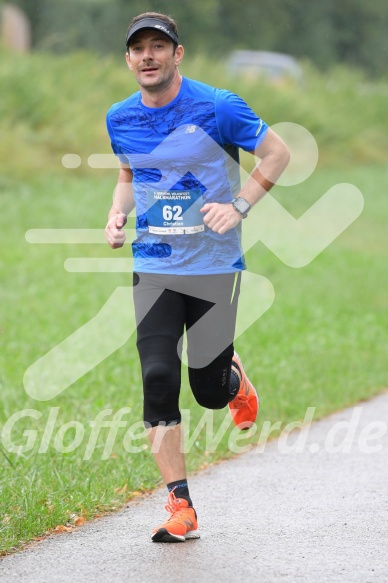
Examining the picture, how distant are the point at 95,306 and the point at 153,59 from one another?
26.6ft

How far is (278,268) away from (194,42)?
36.3 metres

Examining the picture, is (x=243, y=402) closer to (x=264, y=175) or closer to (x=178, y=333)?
(x=178, y=333)

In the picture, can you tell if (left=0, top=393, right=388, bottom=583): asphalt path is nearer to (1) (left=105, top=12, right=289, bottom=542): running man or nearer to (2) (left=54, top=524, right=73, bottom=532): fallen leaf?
(2) (left=54, top=524, right=73, bottom=532): fallen leaf

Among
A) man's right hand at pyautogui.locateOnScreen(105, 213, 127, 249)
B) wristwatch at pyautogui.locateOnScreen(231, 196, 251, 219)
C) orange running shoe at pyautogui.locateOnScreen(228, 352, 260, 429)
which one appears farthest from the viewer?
orange running shoe at pyautogui.locateOnScreen(228, 352, 260, 429)

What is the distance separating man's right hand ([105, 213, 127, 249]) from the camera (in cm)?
580

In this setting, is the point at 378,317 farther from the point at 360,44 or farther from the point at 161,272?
the point at 360,44

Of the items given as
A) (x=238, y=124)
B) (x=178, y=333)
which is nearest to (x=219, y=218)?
(x=238, y=124)

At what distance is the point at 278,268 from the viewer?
17453 millimetres

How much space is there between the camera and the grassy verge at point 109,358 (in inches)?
265

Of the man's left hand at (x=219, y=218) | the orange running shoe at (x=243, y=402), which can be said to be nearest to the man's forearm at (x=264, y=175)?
the man's left hand at (x=219, y=218)

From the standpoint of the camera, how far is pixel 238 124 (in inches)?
222

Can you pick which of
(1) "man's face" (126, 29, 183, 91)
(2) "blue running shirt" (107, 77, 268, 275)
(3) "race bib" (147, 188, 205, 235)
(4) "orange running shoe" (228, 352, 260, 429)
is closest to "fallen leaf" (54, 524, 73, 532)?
(4) "orange running shoe" (228, 352, 260, 429)

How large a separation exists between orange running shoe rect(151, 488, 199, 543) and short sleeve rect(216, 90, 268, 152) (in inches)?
66.8

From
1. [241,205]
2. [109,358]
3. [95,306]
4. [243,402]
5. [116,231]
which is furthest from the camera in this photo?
[95,306]
